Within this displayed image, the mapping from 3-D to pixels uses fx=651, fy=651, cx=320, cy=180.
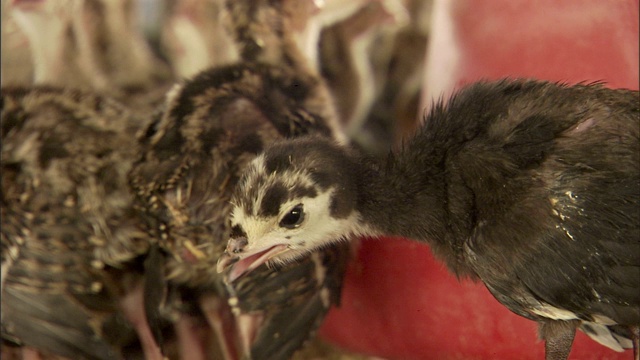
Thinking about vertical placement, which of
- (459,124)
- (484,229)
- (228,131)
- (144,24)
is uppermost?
(144,24)

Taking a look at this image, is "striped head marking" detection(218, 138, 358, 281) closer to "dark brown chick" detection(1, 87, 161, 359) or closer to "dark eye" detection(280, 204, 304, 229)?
"dark eye" detection(280, 204, 304, 229)

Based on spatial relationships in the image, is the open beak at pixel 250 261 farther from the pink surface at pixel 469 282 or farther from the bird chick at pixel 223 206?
the pink surface at pixel 469 282

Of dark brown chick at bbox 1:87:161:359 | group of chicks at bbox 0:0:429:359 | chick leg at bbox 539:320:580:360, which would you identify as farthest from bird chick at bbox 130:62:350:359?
chick leg at bbox 539:320:580:360

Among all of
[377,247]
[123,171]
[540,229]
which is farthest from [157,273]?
[540,229]

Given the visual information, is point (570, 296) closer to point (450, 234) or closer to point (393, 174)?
point (450, 234)

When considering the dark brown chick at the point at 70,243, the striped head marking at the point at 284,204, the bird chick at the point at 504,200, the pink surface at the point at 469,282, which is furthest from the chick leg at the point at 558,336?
the dark brown chick at the point at 70,243

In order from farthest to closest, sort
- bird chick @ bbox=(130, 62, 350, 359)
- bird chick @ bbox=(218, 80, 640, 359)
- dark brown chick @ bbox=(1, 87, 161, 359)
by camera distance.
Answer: dark brown chick @ bbox=(1, 87, 161, 359) < bird chick @ bbox=(130, 62, 350, 359) < bird chick @ bbox=(218, 80, 640, 359)
